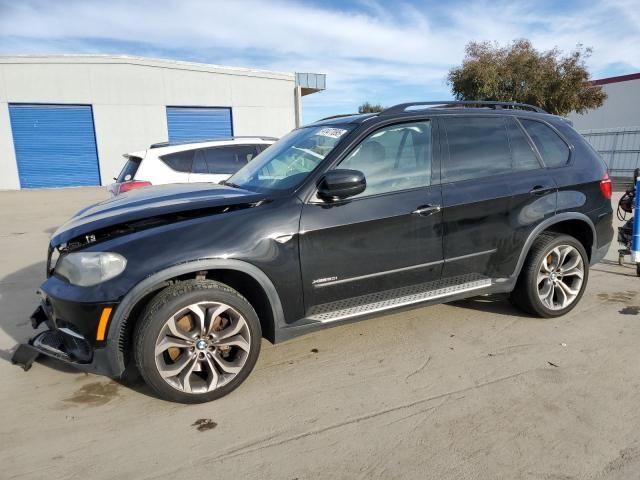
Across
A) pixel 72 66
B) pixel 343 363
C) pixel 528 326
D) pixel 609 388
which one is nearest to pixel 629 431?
pixel 609 388

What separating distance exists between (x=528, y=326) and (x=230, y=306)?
2674 millimetres

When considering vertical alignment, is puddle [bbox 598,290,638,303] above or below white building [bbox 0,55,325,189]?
below

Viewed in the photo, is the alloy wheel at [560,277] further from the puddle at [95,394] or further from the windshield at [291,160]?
the puddle at [95,394]

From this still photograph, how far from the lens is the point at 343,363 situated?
3465 mm

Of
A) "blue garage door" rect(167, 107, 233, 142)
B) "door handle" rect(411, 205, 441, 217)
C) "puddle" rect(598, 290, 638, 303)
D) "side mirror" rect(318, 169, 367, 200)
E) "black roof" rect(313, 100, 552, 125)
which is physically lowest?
"puddle" rect(598, 290, 638, 303)

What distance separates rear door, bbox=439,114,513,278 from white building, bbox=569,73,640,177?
19266 millimetres

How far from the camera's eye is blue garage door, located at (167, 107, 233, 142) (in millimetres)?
22953

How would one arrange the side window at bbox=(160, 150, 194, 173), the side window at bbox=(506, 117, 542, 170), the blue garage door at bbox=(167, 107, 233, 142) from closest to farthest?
1. the side window at bbox=(506, 117, 542, 170)
2. the side window at bbox=(160, 150, 194, 173)
3. the blue garage door at bbox=(167, 107, 233, 142)

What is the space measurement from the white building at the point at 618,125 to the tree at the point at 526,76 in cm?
219

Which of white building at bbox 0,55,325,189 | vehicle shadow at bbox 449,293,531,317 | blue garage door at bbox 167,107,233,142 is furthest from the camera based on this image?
blue garage door at bbox 167,107,233,142

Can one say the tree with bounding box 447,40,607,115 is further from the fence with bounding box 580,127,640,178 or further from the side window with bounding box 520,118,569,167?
the side window with bounding box 520,118,569,167

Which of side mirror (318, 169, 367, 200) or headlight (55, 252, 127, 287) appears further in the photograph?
side mirror (318, 169, 367, 200)

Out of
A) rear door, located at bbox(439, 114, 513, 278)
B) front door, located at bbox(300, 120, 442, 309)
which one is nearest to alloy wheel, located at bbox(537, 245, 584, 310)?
rear door, located at bbox(439, 114, 513, 278)

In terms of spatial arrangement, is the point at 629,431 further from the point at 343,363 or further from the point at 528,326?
the point at 343,363
